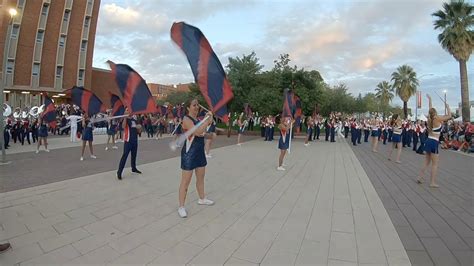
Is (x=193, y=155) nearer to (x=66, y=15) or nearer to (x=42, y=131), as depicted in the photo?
(x=42, y=131)

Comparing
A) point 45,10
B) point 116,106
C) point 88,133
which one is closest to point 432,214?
point 116,106

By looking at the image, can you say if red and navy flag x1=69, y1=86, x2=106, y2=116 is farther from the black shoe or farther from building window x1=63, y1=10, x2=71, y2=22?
building window x1=63, y1=10, x2=71, y2=22

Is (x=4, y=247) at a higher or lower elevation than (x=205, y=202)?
lower

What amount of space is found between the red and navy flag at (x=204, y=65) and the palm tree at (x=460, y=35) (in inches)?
1193

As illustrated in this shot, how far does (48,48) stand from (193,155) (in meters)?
38.2

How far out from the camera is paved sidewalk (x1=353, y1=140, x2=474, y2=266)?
12.4ft

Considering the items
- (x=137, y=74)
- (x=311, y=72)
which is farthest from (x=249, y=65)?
(x=137, y=74)

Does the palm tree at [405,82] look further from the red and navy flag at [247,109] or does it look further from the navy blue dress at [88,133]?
the navy blue dress at [88,133]

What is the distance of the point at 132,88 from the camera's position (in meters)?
6.96

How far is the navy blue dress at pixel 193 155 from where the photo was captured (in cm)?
502

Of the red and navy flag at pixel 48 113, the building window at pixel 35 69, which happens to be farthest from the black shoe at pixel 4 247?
the building window at pixel 35 69

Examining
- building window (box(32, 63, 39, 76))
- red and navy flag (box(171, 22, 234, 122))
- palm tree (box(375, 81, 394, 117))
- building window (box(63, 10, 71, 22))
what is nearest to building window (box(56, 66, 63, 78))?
building window (box(32, 63, 39, 76))

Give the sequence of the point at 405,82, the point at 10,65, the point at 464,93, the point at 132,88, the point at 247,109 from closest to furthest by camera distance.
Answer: the point at 132,88 → the point at 247,109 → the point at 464,93 → the point at 10,65 → the point at 405,82

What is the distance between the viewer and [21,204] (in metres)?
5.36
